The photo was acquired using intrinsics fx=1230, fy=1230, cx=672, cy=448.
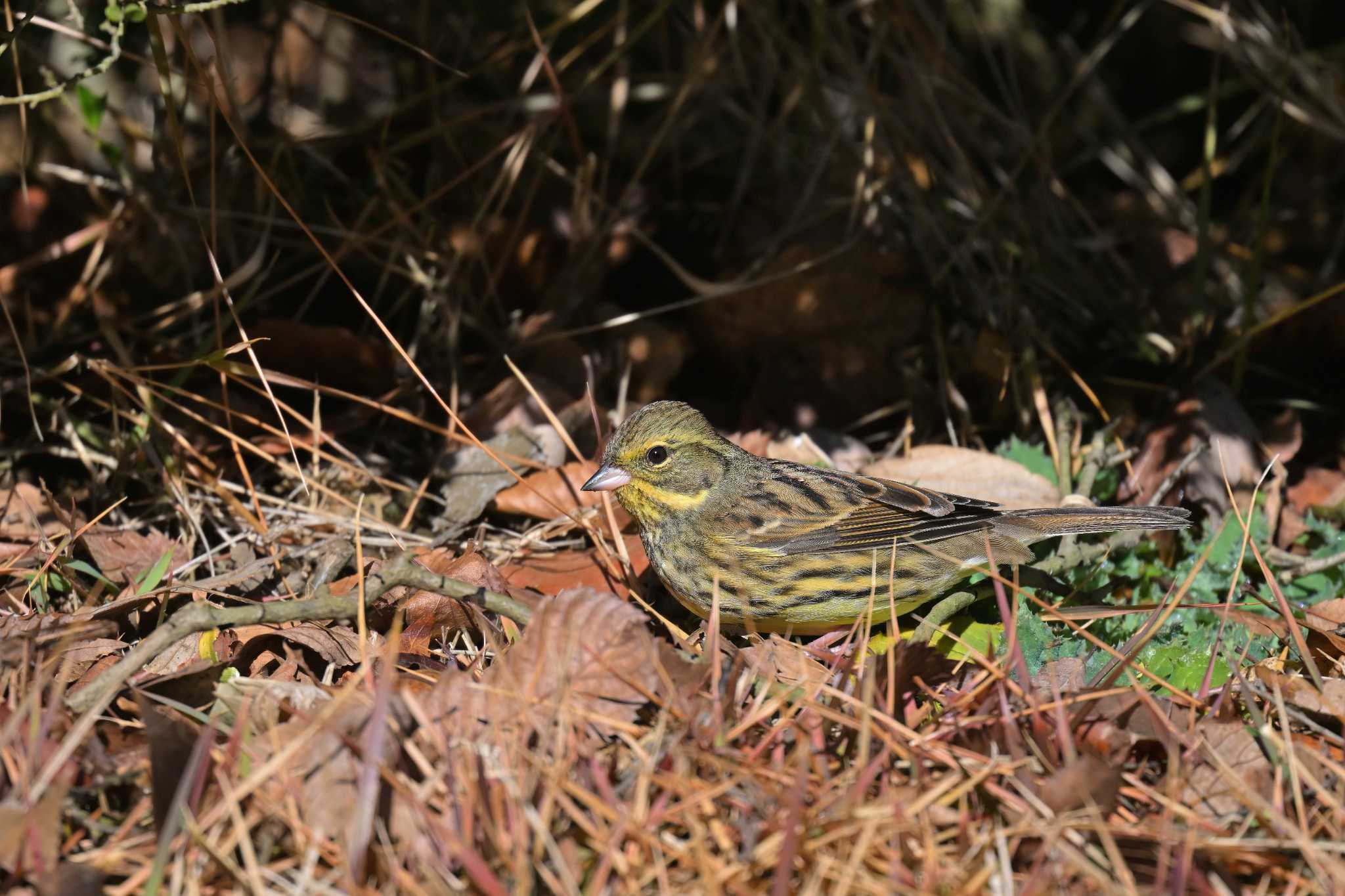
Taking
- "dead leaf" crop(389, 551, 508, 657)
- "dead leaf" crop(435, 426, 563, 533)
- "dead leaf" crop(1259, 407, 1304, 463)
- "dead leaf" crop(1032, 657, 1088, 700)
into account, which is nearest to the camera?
"dead leaf" crop(1032, 657, 1088, 700)

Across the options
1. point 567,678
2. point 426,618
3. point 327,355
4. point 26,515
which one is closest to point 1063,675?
point 567,678

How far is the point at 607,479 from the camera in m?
3.90

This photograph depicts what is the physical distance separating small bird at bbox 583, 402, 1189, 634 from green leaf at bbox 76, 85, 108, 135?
216cm

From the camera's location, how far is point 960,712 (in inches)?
113

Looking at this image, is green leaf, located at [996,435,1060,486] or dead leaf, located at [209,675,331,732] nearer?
dead leaf, located at [209,675,331,732]

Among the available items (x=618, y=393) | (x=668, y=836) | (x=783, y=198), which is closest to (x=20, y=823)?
(x=668, y=836)

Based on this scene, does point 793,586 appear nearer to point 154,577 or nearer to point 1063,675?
point 1063,675

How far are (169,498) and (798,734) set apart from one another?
92.4 inches

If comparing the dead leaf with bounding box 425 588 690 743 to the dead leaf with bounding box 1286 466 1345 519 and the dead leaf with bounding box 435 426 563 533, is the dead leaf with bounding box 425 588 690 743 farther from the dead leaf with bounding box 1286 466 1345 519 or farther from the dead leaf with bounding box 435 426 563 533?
the dead leaf with bounding box 1286 466 1345 519

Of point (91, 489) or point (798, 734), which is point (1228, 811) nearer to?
point (798, 734)

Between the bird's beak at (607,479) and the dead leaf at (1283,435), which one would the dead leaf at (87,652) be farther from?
the dead leaf at (1283,435)

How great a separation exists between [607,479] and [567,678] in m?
1.17

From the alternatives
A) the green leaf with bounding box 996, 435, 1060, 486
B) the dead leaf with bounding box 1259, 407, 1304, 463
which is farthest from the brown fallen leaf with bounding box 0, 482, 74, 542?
the dead leaf with bounding box 1259, 407, 1304, 463

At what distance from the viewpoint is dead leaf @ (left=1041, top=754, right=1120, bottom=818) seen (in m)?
2.53
